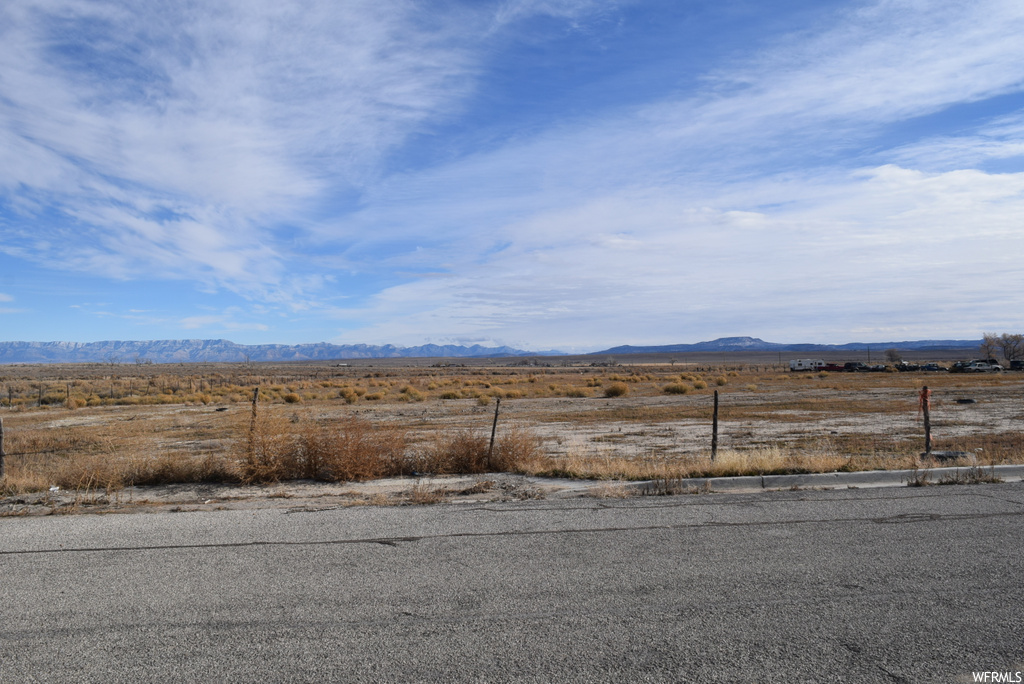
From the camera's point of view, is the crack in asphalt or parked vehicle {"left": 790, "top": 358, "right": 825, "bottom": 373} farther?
parked vehicle {"left": 790, "top": 358, "right": 825, "bottom": 373}

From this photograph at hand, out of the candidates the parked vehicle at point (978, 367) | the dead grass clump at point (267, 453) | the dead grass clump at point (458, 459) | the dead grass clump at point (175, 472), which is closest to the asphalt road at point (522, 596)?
the dead grass clump at point (267, 453)

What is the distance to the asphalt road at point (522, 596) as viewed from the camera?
4.21 metres

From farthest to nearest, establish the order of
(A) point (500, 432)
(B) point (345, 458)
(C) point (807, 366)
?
1. (C) point (807, 366)
2. (A) point (500, 432)
3. (B) point (345, 458)

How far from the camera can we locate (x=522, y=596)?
538 centimetres

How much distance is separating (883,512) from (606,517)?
3384 millimetres

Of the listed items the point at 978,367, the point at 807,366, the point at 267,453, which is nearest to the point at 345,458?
the point at 267,453

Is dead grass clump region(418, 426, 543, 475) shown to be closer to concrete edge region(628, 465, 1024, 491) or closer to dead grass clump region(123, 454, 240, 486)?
Result: concrete edge region(628, 465, 1024, 491)

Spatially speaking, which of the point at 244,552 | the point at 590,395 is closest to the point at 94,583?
the point at 244,552

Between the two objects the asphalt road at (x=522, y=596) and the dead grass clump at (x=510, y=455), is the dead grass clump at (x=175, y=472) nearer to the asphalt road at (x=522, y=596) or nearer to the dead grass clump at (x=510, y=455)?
the asphalt road at (x=522, y=596)

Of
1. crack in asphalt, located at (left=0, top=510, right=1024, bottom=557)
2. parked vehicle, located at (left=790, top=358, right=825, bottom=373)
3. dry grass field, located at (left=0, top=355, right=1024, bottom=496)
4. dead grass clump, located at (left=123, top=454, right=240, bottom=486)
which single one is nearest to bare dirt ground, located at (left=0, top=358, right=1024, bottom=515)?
dry grass field, located at (left=0, top=355, right=1024, bottom=496)

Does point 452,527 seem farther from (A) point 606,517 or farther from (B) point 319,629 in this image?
(B) point 319,629

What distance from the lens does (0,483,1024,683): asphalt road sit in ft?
13.8

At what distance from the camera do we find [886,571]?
19.2 ft

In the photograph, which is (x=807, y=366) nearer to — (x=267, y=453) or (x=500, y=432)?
(x=500, y=432)
